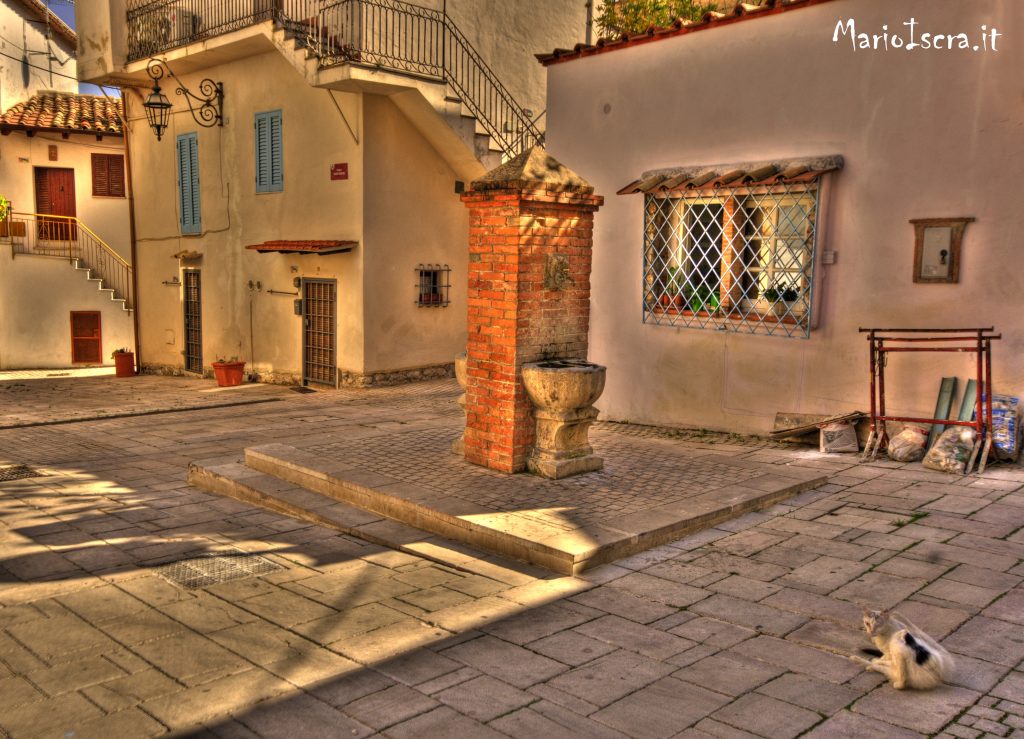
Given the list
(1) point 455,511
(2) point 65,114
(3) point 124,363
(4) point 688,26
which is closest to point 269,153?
(3) point 124,363

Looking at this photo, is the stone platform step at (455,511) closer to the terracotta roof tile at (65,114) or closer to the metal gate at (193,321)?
the metal gate at (193,321)

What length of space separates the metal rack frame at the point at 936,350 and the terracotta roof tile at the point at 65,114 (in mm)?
21207

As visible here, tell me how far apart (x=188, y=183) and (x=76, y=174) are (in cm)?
769

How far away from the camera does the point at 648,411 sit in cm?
1050

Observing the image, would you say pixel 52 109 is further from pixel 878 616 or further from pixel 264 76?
pixel 878 616

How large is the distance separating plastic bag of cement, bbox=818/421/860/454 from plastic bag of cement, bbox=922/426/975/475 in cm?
82

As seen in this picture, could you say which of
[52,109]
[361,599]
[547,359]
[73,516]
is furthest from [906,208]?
[52,109]

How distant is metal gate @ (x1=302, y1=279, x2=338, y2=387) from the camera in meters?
15.5

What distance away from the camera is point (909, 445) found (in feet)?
26.6

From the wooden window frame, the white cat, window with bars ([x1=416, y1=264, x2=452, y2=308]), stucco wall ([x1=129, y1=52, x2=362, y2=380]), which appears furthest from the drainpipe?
the white cat

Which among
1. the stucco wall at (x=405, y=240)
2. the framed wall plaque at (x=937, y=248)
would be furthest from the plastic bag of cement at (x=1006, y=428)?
the stucco wall at (x=405, y=240)

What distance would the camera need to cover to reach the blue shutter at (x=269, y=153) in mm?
15977

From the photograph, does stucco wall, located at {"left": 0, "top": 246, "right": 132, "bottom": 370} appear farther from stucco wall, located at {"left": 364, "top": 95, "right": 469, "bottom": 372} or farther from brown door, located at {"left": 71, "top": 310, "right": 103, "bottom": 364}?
stucco wall, located at {"left": 364, "top": 95, "right": 469, "bottom": 372}

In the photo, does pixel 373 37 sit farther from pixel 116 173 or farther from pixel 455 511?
pixel 116 173
